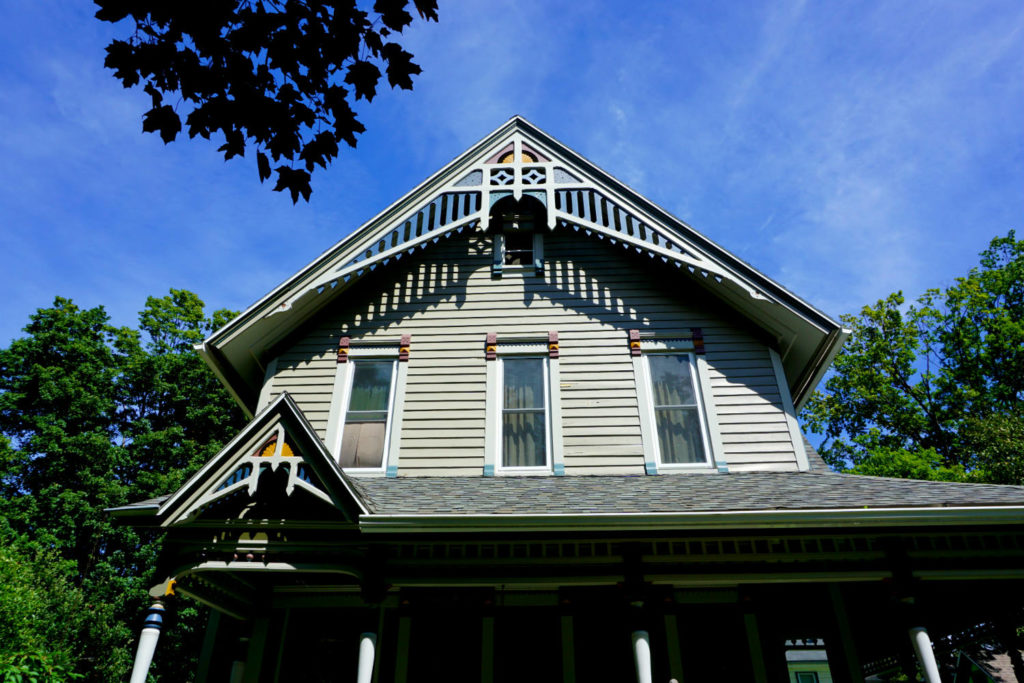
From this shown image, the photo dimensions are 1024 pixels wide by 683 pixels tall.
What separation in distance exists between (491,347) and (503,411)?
3.47ft

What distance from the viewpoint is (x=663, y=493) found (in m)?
7.24

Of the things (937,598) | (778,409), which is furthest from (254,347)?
(937,598)

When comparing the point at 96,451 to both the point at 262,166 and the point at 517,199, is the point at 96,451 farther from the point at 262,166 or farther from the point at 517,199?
the point at 262,166

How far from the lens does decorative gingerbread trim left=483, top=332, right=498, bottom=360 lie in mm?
9602

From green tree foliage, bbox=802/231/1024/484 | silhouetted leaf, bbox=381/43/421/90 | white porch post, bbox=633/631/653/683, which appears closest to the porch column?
white porch post, bbox=633/631/653/683

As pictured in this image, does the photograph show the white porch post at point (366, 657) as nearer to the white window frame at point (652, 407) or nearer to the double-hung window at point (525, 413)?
the double-hung window at point (525, 413)

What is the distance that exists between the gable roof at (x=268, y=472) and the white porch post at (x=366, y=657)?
116 cm

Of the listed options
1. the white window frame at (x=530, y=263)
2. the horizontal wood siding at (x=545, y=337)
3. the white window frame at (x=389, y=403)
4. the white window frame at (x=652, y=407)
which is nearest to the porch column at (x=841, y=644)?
the horizontal wood siding at (x=545, y=337)

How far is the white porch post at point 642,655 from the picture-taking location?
5.95m

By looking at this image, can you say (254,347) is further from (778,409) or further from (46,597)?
(46,597)

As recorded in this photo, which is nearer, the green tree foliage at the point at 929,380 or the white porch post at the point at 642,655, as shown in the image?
the white porch post at the point at 642,655

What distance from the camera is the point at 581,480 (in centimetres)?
823

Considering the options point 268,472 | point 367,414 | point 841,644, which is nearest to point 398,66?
point 268,472

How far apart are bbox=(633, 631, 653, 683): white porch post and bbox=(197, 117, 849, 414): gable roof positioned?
4.99m
